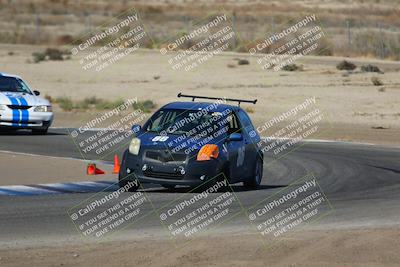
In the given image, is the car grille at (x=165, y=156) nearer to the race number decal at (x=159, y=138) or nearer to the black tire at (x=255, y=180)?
the race number decal at (x=159, y=138)

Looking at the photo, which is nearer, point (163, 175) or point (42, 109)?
point (163, 175)

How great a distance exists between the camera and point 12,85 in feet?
92.7

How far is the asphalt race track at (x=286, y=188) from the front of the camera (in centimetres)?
1400

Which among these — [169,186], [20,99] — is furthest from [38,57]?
[169,186]

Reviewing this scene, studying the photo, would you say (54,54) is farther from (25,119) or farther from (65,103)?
(25,119)

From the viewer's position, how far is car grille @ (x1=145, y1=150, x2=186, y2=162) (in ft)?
55.4

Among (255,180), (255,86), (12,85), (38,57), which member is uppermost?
(12,85)

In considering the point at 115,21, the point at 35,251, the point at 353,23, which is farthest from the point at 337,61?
the point at 35,251

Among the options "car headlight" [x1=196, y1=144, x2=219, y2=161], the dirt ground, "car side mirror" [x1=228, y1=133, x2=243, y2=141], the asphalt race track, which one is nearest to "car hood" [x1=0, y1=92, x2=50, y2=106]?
the asphalt race track

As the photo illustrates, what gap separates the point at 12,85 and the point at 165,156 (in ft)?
40.1

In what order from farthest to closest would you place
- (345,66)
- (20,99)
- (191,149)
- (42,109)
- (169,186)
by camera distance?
(345,66) → (42,109) → (20,99) → (169,186) → (191,149)

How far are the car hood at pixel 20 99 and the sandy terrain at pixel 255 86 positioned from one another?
5.59m

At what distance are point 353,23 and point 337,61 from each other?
25.2m

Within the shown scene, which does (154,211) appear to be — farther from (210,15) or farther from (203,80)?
(210,15)
